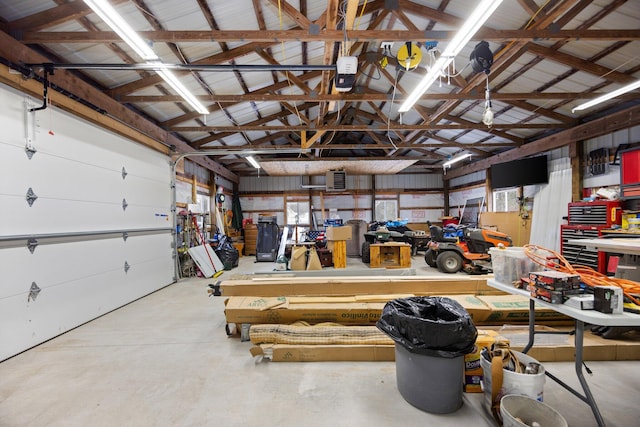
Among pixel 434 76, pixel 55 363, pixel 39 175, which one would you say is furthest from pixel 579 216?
pixel 39 175

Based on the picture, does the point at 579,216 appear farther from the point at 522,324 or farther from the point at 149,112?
the point at 149,112

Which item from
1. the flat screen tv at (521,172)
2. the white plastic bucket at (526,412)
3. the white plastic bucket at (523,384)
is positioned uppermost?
the flat screen tv at (521,172)

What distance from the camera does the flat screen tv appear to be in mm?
7172

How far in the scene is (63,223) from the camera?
10.9 ft

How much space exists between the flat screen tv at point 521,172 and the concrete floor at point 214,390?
6141 mm

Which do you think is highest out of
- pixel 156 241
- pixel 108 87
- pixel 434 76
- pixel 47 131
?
pixel 108 87

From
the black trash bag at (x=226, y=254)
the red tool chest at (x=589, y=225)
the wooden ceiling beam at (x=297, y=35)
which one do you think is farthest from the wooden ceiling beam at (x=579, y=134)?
the black trash bag at (x=226, y=254)

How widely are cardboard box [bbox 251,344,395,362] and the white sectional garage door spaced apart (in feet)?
8.23

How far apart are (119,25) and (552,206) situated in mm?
8850

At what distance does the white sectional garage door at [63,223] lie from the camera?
2.76 metres

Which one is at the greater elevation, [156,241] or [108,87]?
[108,87]

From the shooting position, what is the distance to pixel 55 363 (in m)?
2.57

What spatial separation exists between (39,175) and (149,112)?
2836 millimetres

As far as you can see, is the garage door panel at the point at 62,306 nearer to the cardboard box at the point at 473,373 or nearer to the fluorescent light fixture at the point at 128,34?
the fluorescent light fixture at the point at 128,34
